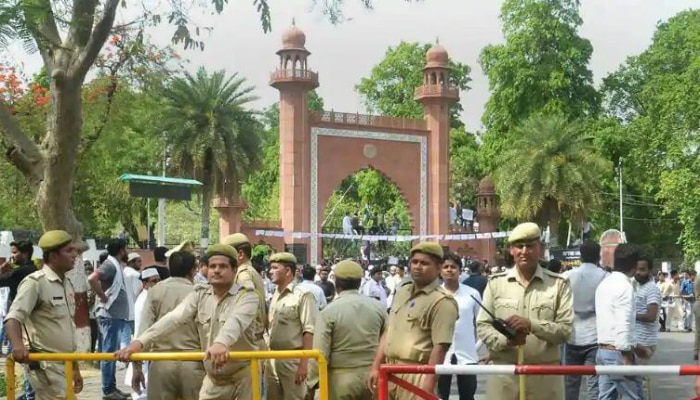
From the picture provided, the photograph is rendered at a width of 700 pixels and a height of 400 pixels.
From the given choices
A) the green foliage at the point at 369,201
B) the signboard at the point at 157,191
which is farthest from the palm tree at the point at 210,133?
the signboard at the point at 157,191

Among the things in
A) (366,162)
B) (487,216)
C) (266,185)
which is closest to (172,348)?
(366,162)

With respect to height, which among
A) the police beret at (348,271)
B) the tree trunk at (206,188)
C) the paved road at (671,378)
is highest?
the tree trunk at (206,188)

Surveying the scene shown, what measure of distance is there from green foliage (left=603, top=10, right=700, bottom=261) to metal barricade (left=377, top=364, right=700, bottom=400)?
31.5 m

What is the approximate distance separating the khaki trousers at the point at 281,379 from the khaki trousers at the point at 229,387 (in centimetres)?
160

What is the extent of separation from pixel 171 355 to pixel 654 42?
43264mm

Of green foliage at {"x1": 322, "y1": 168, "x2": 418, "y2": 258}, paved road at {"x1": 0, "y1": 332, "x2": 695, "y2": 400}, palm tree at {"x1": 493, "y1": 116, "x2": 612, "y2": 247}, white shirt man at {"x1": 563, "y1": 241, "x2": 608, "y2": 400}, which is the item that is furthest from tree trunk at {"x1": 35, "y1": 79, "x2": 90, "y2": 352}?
green foliage at {"x1": 322, "y1": 168, "x2": 418, "y2": 258}

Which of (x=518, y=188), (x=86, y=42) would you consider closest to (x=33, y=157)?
(x=86, y=42)

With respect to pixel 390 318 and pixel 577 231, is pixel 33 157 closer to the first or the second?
pixel 390 318

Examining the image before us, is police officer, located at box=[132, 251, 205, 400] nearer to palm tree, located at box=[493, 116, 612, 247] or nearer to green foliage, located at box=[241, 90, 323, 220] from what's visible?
palm tree, located at box=[493, 116, 612, 247]

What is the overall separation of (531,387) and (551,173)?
31360mm

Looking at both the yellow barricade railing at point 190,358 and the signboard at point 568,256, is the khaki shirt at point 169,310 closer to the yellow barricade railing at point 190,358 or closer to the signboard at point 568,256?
the yellow barricade railing at point 190,358

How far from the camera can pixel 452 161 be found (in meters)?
53.7

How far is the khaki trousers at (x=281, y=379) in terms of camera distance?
7.31m

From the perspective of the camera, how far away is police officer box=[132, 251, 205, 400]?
6.34 metres
